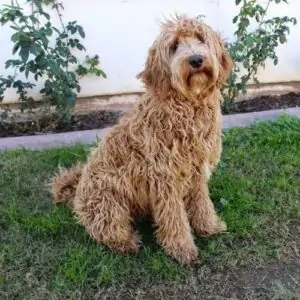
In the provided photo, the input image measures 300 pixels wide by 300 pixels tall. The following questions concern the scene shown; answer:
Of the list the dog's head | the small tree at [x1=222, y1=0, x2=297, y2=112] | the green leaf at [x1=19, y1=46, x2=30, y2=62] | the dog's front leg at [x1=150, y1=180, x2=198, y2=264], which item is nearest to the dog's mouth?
the dog's head

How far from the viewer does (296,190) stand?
3.83 m

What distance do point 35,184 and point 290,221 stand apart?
1915mm

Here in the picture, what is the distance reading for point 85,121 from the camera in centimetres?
508

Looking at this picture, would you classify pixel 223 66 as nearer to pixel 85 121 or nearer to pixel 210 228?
pixel 210 228

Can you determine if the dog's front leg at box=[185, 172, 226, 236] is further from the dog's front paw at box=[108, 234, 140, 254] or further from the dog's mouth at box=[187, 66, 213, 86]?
the dog's mouth at box=[187, 66, 213, 86]

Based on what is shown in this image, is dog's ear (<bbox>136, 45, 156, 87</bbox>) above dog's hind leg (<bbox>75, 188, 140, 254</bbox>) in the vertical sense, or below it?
above

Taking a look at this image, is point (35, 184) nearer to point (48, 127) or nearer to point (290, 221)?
point (48, 127)

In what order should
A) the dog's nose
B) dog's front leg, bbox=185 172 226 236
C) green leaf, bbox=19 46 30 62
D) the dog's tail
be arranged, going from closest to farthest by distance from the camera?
the dog's nose, dog's front leg, bbox=185 172 226 236, the dog's tail, green leaf, bbox=19 46 30 62

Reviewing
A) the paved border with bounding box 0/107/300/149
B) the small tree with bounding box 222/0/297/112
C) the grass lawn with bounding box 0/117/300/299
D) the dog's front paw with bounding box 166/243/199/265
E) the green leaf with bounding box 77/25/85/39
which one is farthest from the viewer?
the small tree with bounding box 222/0/297/112

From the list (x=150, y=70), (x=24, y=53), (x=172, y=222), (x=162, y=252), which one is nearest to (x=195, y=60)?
(x=150, y=70)

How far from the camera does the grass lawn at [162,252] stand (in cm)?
302

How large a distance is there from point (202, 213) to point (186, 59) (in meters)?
1.13

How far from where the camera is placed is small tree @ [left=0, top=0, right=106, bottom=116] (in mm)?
4281

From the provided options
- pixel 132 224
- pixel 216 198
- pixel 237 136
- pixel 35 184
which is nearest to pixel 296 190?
pixel 216 198
